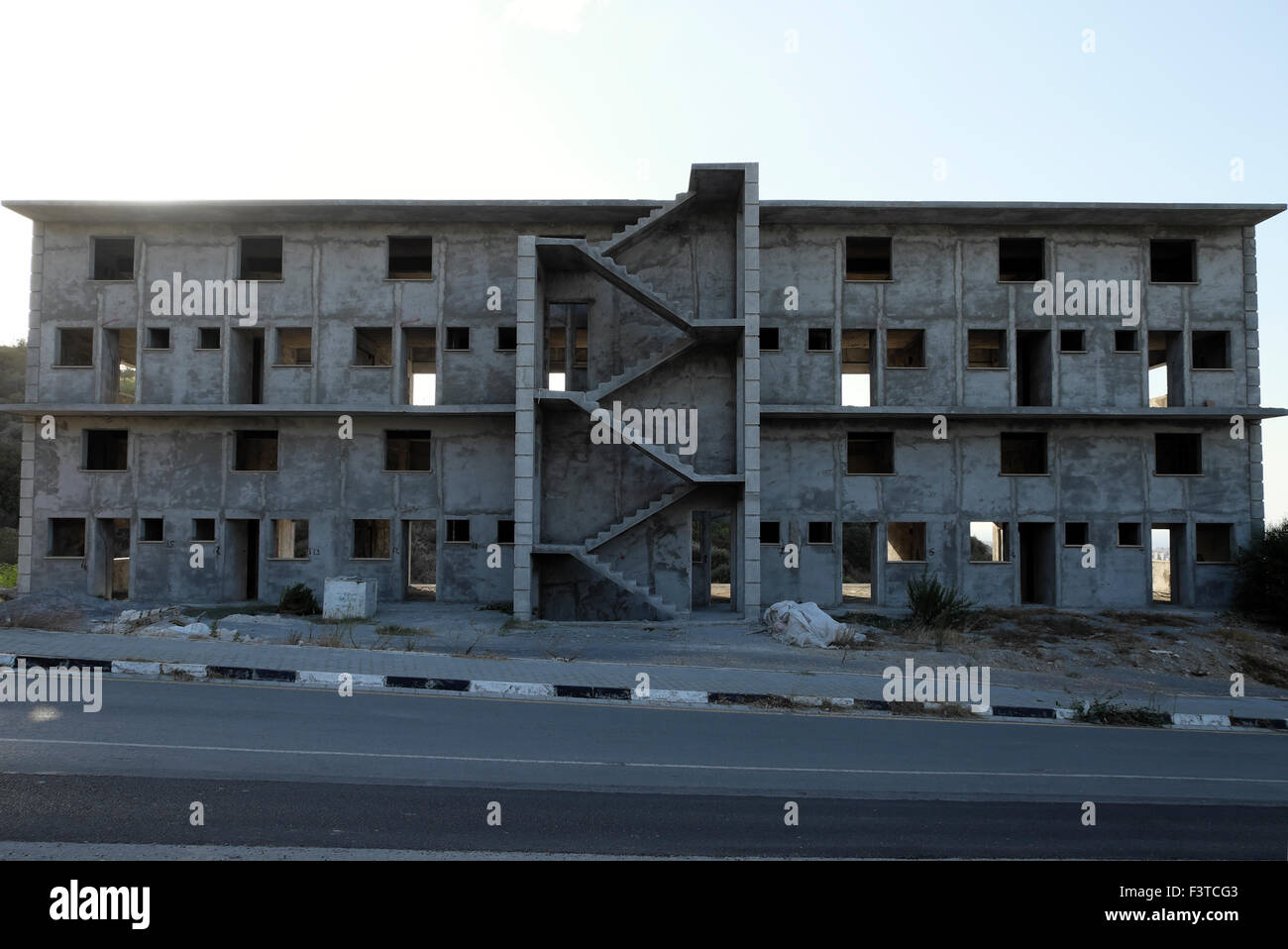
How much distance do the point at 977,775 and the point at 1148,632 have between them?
13945mm

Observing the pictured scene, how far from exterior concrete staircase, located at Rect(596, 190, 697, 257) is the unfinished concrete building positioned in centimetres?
94

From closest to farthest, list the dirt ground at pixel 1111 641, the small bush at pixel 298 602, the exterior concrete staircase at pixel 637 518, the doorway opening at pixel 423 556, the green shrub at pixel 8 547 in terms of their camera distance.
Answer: the dirt ground at pixel 1111 641, the exterior concrete staircase at pixel 637 518, the small bush at pixel 298 602, the green shrub at pixel 8 547, the doorway opening at pixel 423 556

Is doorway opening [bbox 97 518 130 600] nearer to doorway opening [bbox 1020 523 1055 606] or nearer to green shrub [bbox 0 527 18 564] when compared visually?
green shrub [bbox 0 527 18 564]

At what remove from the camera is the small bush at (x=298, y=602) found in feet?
63.1

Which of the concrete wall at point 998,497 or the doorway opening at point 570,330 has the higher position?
the doorway opening at point 570,330

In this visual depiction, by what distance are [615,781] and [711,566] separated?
2974 centimetres

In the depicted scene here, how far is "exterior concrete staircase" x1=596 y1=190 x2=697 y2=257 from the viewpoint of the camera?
1938 cm

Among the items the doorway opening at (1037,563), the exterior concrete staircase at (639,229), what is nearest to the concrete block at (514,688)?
the exterior concrete staircase at (639,229)

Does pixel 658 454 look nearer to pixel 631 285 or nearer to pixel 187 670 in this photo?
pixel 631 285

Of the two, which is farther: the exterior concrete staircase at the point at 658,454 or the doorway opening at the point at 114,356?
the doorway opening at the point at 114,356

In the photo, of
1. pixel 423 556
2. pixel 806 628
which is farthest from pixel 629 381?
pixel 423 556

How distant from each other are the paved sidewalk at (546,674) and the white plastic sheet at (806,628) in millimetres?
2315

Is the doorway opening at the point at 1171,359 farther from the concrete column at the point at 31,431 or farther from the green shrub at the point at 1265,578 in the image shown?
the concrete column at the point at 31,431
